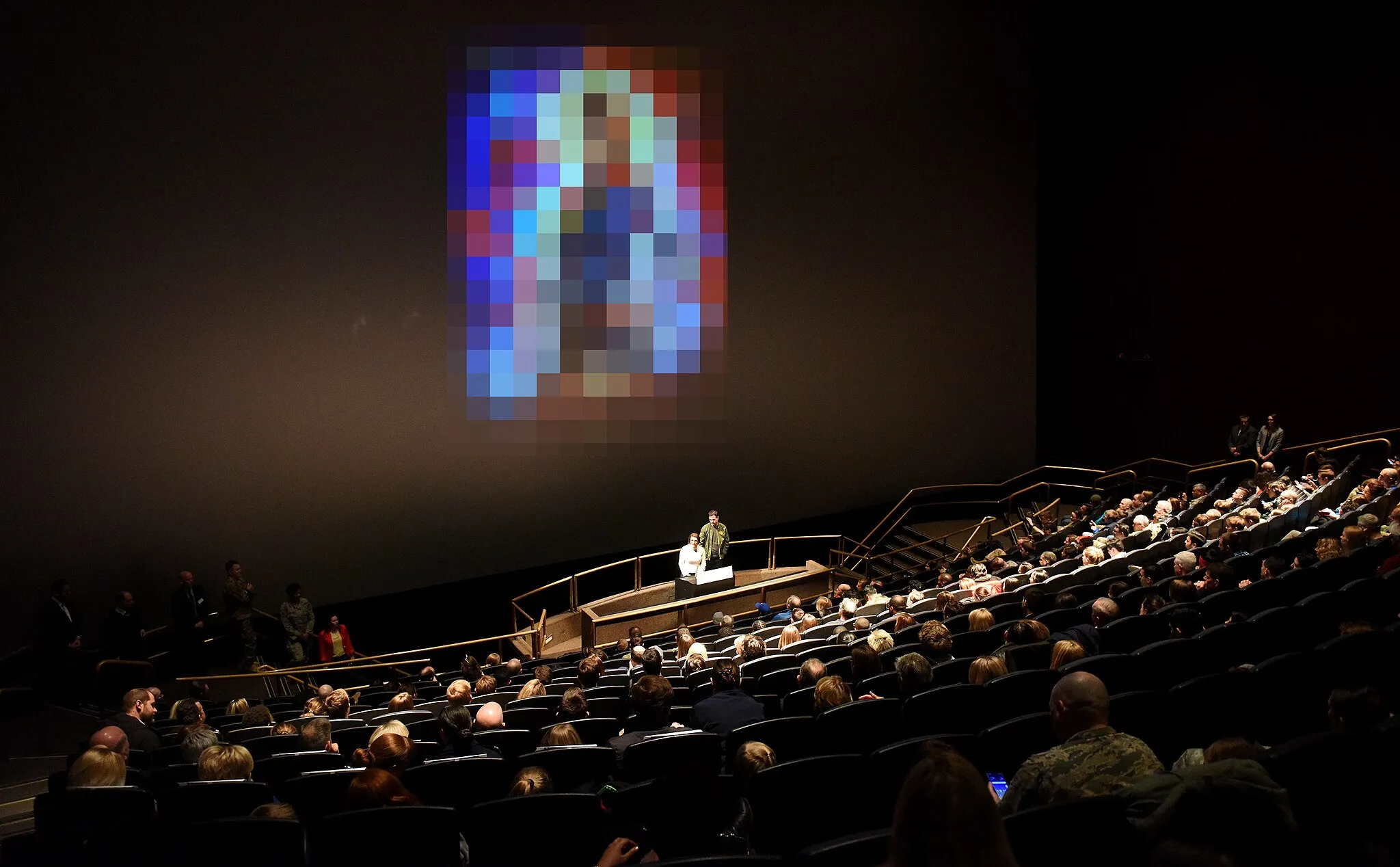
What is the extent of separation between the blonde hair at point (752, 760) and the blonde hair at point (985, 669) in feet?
4.85

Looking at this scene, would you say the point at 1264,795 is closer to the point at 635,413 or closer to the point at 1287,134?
the point at 635,413

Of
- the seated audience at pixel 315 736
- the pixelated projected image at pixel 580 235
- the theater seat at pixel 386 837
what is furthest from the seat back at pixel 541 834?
the pixelated projected image at pixel 580 235

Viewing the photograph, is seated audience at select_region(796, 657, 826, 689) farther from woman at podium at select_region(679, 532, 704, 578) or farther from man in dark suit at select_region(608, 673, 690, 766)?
woman at podium at select_region(679, 532, 704, 578)

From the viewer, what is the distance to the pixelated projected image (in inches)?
494

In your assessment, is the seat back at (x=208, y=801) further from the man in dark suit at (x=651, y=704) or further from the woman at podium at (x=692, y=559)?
the woman at podium at (x=692, y=559)

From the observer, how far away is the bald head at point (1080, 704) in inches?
130

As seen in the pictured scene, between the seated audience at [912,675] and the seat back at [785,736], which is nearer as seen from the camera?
the seat back at [785,736]

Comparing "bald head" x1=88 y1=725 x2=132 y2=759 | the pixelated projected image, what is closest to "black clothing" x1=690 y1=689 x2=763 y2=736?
"bald head" x1=88 y1=725 x2=132 y2=759

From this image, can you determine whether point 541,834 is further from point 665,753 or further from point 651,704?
point 651,704

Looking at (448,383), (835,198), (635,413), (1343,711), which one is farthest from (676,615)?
(1343,711)

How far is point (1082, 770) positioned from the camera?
312 cm

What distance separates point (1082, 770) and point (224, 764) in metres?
3.58

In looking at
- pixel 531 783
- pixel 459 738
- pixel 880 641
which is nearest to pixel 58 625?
pixel 459 738

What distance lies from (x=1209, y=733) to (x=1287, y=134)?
12450 millimetres
